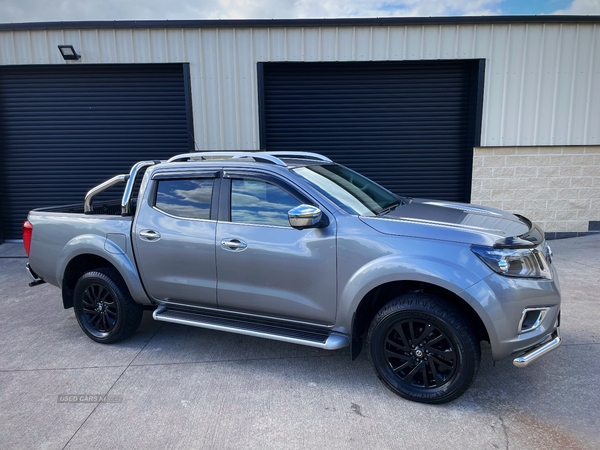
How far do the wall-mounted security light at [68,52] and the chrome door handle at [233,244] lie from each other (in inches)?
265

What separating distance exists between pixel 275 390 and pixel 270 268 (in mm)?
945

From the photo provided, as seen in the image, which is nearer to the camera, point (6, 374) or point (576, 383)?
point (576, 383)

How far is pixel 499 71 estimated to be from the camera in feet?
26.5

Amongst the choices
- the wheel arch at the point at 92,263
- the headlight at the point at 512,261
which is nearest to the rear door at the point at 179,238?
the wheel arch at the point at 92,263

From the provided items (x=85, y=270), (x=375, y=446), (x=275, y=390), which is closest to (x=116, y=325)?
(x=85, y=270)

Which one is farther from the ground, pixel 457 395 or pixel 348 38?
pixel 348 38

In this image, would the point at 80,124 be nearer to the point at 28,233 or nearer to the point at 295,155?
the point at 28,233

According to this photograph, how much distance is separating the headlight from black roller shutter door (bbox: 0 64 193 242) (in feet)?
22.3

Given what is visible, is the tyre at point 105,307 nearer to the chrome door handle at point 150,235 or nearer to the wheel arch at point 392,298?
the chrome door handle at point 150,235

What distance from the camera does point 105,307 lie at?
415cm

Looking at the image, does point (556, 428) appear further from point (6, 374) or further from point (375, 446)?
point (6, 374)

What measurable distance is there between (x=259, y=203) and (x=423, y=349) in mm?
1710

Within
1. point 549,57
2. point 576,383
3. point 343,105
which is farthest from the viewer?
A: point 343,105

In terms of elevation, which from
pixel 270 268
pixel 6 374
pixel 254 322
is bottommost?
pixel 6 374
